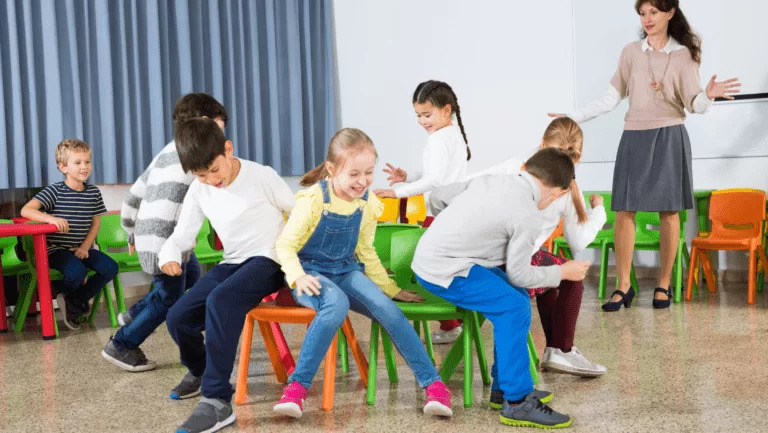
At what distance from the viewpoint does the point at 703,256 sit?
5.00 meters

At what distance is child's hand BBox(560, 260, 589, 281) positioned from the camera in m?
2.59

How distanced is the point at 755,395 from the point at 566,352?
61 centimetres

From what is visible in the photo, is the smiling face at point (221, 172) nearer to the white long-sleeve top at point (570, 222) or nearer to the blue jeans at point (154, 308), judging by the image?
the blue jeans at point (154, 308)

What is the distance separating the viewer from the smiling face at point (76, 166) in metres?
4.28

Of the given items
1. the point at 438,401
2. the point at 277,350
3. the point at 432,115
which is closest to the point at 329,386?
the point at 438,401

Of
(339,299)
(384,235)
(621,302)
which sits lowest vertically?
(621,302)

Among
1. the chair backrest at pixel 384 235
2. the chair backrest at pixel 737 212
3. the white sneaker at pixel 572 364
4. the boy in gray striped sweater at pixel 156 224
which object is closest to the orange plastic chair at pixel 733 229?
the chair backrest at pixel 737 212

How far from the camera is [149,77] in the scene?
203 inches

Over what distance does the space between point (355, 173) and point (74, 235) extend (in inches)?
90.8

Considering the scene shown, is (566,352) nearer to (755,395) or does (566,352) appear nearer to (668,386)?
(668,386)

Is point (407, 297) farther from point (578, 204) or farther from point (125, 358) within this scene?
point (125, 358)

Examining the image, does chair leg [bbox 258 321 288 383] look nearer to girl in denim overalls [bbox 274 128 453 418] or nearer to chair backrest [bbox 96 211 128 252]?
girl in denim overalls [bbox 274 128 453 418]

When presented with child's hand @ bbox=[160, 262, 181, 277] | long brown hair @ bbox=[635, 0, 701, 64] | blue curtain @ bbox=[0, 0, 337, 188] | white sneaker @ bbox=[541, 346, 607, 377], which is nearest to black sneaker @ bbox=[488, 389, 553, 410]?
white sneaker @ bbox=[541, 346, 607, 377]

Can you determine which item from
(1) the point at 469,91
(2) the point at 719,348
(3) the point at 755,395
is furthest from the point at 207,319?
(1) the point at 469,91
